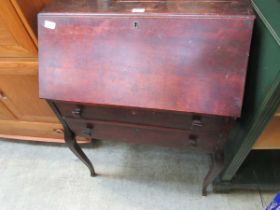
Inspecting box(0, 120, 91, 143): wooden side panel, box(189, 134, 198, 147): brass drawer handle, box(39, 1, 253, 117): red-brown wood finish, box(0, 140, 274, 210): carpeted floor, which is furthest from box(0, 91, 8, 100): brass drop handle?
box(189, 134, 198, 147): brass drawer handle

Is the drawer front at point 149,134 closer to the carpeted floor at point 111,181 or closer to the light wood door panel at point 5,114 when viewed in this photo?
the carpeted floor at point 111,181

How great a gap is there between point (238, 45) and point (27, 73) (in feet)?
2.88

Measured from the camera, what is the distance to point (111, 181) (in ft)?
4.42

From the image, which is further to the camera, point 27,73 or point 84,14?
point 27,73

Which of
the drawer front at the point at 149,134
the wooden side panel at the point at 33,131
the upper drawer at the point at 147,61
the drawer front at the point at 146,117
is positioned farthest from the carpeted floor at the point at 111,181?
the upper drawer at the point at 147,61

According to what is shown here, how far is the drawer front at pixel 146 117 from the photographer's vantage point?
0.77 m

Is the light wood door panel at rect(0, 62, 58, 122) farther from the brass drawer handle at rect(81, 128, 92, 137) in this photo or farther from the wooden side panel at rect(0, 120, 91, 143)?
the brass drawer handle at rect(81, 128, 92, 137)

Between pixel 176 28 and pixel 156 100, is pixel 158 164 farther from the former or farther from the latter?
pixel 176 28

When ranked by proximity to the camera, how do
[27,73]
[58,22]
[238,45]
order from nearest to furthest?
[238,45]
[58,22]
[27,73]

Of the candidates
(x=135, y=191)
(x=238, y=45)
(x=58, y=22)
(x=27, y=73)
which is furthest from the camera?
(x=135, y=191)

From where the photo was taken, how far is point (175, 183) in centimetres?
130

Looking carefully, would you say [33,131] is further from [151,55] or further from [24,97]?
[151,55]

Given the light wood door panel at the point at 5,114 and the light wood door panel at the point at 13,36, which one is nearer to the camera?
the light wood door panel at the point at 13,36

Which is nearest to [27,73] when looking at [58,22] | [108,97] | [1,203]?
[58,22]
